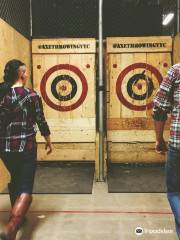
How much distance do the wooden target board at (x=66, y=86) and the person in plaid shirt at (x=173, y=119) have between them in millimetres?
3652

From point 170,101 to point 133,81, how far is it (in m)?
3.65

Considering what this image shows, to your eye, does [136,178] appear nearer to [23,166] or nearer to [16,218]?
[23,166]

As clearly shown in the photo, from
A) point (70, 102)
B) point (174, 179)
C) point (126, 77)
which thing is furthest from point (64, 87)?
point (174, 179)

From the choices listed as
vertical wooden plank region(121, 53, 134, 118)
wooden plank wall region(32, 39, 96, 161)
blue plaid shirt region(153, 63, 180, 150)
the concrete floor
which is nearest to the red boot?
the concrete floor

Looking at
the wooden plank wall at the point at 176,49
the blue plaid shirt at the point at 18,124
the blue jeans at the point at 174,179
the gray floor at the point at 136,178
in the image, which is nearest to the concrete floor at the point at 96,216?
the gray floor at the point at 136,178

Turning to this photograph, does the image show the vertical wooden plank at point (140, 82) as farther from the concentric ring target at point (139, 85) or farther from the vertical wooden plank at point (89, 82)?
the vertical wooden plank at point (89, 82)

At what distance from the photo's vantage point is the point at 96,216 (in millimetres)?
3854

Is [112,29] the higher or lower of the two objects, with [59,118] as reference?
higher

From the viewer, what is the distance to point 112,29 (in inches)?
249

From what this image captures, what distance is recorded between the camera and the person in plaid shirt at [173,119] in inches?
103

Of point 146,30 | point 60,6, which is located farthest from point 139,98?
point 60,6

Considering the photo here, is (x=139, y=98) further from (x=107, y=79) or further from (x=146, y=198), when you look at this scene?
(x=146, y=198)

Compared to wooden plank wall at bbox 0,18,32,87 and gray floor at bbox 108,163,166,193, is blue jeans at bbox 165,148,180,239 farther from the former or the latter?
wooden plank wall at bbox 0,18,32,87

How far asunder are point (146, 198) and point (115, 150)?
1.95 meters
